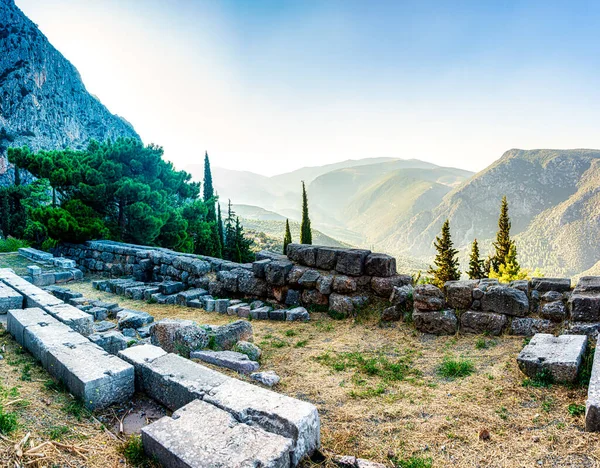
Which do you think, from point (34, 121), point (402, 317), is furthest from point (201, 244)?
point (34, 121)

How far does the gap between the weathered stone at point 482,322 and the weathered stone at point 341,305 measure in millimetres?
2156

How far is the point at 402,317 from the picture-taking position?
269 inches

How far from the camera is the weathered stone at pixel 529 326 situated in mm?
5500

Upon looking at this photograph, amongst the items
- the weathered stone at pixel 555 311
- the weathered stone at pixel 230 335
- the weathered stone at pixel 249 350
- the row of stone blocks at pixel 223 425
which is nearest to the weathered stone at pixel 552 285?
the weathered stone at pixel 555 311

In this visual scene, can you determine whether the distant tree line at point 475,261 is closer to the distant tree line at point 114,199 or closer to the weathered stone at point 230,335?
the distant tree line at point 114,199

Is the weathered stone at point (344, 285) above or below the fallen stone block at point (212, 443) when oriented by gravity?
above

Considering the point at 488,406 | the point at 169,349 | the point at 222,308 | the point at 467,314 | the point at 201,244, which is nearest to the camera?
the point at 488,406

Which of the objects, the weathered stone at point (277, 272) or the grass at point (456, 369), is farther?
the weathered stone at point (277, 272)

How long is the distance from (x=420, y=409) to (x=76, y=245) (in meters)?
14.6

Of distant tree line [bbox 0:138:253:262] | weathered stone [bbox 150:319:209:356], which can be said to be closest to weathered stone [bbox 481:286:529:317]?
weathered stone [bbox 150:319:209:356]

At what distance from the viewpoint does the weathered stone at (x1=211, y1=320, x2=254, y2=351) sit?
540 centimetres

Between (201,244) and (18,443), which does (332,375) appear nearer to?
(18,443)

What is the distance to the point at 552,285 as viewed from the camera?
5.98 meters

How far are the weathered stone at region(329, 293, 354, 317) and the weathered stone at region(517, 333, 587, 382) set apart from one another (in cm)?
343
